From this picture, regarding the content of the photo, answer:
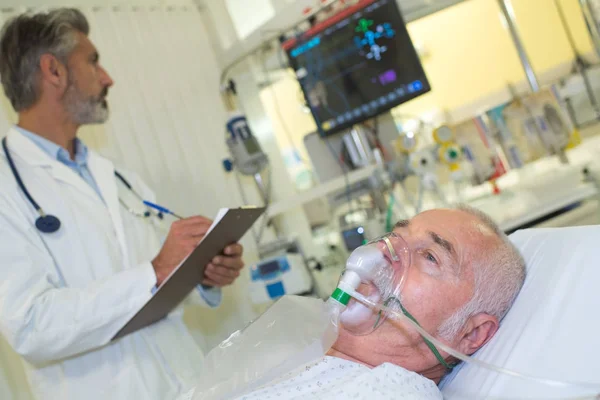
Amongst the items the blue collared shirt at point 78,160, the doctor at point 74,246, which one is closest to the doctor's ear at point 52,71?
the doctor at point 74,246

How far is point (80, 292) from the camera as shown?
1.43 meters

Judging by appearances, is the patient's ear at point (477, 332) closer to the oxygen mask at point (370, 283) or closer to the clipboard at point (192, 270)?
the oxygen mask at point (370, 283)

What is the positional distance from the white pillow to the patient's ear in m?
0.02

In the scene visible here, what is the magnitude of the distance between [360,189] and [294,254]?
671mm

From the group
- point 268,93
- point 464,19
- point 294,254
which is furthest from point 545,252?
point 268,93

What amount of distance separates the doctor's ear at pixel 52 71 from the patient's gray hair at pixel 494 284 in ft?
4.54

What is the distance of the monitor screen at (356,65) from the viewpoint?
8.04 ft

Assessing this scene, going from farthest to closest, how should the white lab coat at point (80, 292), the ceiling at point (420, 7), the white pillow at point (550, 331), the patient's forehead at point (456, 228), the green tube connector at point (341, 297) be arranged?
the ceiling at point (420, 7)
the white lab coat at point (80, 292)
the patient's forehead at point (456, 228)
the green tube connector at point (341, 297)
the white pillow at point (550, 331)

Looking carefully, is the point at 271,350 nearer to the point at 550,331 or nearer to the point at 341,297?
the point at 341,297

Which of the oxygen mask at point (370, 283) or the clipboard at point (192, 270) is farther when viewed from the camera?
the clipboard at point (192, 270)

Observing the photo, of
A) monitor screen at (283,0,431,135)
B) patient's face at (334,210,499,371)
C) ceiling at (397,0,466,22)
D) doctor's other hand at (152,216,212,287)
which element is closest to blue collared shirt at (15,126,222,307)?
doctor's other hand at (152,216,212,287)

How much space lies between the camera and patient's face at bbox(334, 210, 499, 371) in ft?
3.76

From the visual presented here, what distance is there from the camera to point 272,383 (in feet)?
3.53

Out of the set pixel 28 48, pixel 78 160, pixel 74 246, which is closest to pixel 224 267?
pixel 74 246
